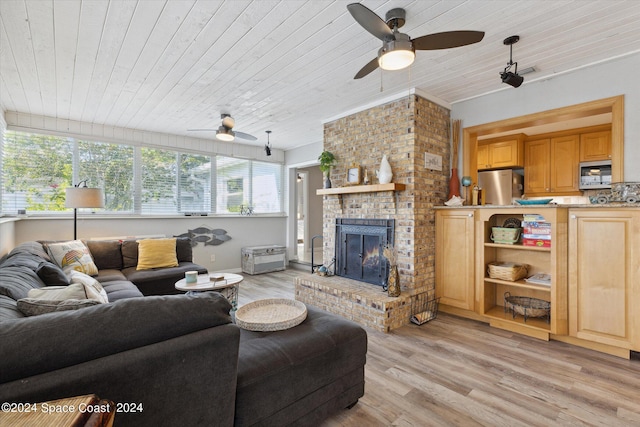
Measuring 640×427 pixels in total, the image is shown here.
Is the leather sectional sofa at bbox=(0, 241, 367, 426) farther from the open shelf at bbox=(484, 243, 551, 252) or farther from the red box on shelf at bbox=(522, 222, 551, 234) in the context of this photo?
the red box on shelf at bbox=(522, 222, 551, 234)

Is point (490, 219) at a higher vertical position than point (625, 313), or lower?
higher

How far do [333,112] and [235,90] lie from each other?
140 centimetres

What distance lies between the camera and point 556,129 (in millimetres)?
4766

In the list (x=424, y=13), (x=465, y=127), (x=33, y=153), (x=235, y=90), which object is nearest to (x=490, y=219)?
(x=465, y=127)

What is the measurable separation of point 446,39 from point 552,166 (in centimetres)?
410

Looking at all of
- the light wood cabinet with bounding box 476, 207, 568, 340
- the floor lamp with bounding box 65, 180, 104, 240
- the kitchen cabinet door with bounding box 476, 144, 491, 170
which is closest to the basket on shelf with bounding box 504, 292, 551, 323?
the light wood cabinet with bounding box 476, 207, 568, 340

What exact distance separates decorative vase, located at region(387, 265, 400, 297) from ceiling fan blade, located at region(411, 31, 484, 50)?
212 cm

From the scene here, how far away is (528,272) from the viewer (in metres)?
3.35

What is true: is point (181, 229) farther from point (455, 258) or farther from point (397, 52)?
point (397, 52)

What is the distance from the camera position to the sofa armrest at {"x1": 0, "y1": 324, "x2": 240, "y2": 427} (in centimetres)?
91

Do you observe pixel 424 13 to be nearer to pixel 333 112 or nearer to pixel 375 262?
pixel 333 112

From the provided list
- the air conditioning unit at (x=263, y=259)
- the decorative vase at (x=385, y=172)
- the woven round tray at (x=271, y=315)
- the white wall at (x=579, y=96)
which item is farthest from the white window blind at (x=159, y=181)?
the white wall at (x=579, y=96)

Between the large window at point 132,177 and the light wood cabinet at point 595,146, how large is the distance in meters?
5.38

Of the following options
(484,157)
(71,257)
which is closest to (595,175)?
(484,157)
